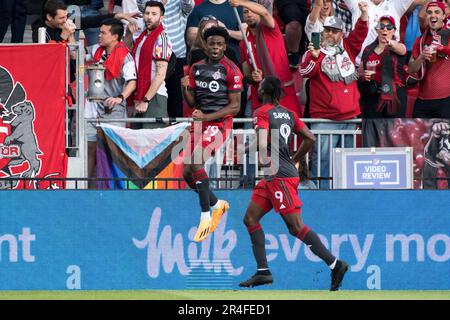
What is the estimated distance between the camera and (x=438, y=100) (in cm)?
1549

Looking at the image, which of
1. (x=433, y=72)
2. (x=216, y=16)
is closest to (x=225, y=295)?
(x=433, y=72)

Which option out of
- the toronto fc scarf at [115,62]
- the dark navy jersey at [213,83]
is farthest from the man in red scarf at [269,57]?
the toronto fc scarf at [115,62]

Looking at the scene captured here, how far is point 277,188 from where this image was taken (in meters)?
13.4

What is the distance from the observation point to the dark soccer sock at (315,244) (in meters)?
13.3

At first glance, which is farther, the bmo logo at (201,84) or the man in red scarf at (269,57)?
the man in red scarf at (269,57)

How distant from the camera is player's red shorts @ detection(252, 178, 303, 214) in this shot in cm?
1336

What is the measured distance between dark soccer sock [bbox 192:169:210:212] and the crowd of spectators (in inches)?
71.1

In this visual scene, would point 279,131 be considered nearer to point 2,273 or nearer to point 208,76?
point 208,76

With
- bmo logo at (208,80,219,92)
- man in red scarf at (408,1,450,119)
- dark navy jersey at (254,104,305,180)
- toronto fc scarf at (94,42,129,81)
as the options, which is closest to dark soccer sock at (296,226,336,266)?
dark navy jersey at (254,104,305,180)

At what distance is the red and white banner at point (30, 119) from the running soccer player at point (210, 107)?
5.26 ft

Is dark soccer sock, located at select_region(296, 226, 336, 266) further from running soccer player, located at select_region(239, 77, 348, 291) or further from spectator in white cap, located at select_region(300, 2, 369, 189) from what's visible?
spectator in white cap, located at select_region(300, 2, 369, 189)

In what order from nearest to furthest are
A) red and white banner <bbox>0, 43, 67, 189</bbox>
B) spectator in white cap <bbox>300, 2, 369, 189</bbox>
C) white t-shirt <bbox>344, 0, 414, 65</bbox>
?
red and white banner <bbox>0, 43, 67, 189</bbox> < spectator in white cap <bbox>300, 2, 369, 189</bbox> < white t-shirt <bbox>344, 0, 414, 65</bbox>

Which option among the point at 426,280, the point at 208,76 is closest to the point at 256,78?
the point at 208,76

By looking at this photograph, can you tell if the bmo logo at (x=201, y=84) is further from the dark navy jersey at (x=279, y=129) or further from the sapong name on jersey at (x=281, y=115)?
the sapong name on jersey at (x=281, y=115)
